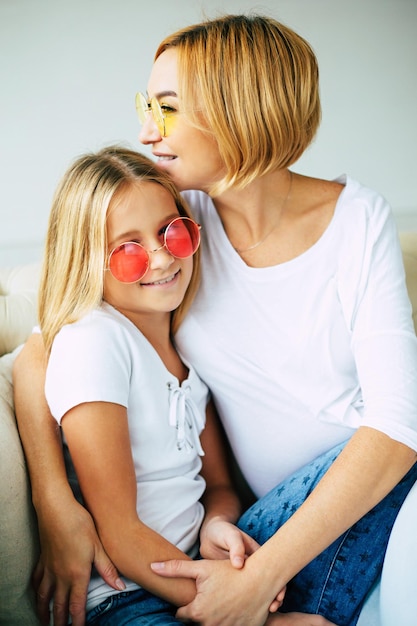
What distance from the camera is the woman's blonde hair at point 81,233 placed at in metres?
1.13

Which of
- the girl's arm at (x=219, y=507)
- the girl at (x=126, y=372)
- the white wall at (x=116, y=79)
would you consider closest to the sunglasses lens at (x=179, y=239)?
the girl at (x=126, y=372)

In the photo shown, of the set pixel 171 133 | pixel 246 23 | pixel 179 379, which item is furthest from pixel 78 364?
pixel 246 23

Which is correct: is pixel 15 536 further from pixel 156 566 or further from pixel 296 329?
pixel 296 329

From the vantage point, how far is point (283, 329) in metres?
1.28

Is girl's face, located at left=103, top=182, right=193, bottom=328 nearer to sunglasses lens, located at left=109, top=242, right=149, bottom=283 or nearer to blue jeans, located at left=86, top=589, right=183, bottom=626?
sunglasses lens, located at left=109, top=242, right=149, bottom=283

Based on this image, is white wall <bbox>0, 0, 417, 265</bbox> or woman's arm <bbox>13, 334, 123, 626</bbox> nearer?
woman's arm <bbox>13, 334, 123, 626</bbox>

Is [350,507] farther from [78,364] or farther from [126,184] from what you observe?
[126,184]

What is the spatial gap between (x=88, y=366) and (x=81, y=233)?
8.8 inches

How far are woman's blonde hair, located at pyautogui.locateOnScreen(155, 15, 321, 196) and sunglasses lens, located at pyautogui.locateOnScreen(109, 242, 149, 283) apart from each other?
0.19m

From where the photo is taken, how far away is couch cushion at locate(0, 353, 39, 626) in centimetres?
101

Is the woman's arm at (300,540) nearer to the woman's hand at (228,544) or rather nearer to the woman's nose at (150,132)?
the woman's hand at (228,544)

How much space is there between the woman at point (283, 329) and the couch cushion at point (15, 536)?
0.03 meters

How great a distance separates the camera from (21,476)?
106 centimetres

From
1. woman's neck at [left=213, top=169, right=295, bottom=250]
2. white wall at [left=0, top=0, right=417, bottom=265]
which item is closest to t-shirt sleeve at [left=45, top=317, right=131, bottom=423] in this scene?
woman's neck at [left=213, top=169, right=295, bottom=250]
